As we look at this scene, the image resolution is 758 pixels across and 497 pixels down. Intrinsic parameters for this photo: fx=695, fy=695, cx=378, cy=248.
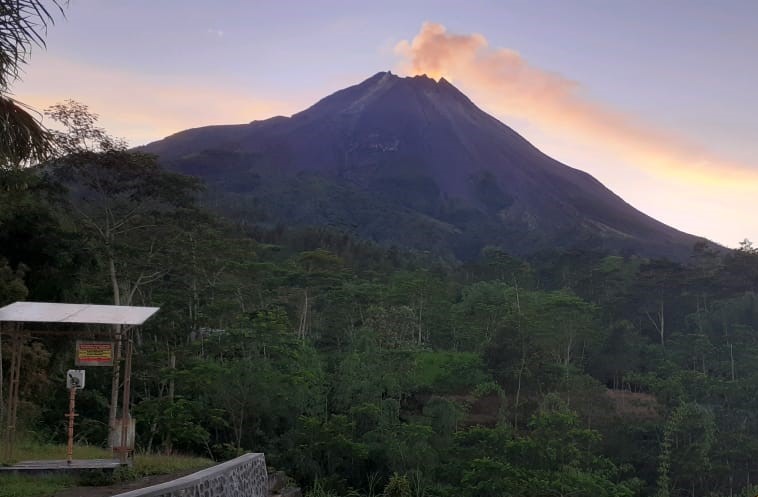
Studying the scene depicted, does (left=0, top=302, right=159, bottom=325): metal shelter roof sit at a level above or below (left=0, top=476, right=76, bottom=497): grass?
above

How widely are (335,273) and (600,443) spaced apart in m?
13.7

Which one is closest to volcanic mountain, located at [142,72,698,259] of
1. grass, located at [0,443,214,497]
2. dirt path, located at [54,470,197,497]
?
grass, located at [0,443,214,497]

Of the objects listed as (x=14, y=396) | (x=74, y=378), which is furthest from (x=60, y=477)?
(x=14, y=396)

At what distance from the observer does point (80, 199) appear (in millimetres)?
17000

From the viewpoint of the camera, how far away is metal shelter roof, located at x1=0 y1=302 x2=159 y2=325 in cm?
814

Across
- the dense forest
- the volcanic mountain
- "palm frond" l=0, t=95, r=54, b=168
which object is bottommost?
the dense forest

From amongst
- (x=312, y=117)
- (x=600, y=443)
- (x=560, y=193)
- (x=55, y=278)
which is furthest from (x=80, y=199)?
(x=312, y=117)

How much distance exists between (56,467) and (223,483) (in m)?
2.07

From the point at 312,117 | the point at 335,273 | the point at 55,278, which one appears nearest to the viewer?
the point at 55,278

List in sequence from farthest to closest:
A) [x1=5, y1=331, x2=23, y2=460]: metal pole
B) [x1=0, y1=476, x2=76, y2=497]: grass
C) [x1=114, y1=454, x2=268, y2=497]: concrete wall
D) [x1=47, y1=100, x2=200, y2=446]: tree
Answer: [x1=47, y1=100, x2=200, y2=446]: tree < [x1=5, y1=331, x2=23, y2=460]: metal pole < [x1=0, y1=476, x2=76, y2=497]: grass < [x1=114, y1=454, x2=268, y2=497]: concrete wall

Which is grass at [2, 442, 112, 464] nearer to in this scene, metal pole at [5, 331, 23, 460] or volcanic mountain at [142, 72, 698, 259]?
metal pole at [5, 331, 23, 460]

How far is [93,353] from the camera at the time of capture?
8.17 metres

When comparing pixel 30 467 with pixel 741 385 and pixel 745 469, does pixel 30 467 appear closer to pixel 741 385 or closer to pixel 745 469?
pixel 745 469

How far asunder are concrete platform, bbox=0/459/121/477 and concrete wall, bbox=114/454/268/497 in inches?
55.9
